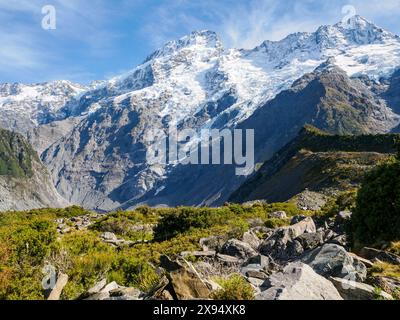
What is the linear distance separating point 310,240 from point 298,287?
16928mm

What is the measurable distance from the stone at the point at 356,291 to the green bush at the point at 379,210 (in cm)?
1289

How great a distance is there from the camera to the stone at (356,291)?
42.9 feet

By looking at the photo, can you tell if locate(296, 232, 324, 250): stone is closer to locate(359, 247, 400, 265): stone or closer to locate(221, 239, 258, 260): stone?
locate(221, 239, 258, 260): stone

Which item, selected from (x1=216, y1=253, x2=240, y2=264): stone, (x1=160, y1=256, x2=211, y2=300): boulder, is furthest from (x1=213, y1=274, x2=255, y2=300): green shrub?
(x1=216, y1=253, x2=240, y2=264): stone

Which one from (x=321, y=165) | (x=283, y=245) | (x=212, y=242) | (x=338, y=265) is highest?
(x=321, y=165)

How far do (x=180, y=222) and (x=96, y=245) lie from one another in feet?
62.7

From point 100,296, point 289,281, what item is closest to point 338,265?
point 289,281

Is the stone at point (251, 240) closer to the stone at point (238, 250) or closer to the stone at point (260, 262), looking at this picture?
the stone at point (238, 250)

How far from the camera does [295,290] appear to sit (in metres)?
11.8

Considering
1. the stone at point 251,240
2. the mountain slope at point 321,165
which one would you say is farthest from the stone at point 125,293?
the mountain slope at point 321,165

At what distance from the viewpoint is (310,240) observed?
28391 millimetres

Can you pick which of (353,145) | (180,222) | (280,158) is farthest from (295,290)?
(280,158)

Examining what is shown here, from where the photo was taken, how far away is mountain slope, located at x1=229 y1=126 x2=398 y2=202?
305 feet

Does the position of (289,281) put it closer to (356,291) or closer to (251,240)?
(356,291)
